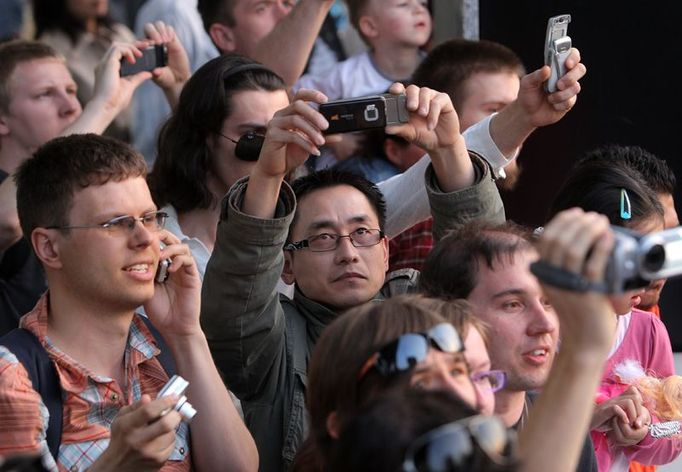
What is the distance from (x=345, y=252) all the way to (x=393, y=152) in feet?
4.19

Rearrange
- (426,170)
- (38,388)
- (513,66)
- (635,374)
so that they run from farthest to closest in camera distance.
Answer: (513,66)
(635,374)
(426,170)
(38,388)

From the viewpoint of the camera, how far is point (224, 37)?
499 cm

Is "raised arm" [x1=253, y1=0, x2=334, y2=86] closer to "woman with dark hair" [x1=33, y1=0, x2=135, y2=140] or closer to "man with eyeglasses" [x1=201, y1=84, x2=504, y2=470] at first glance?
"woman with dark hair" [x1=33, y1=0, x2=135, y2=140]

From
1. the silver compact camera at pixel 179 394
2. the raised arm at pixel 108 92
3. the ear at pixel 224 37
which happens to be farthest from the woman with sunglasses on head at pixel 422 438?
the ear at pixel 224 37

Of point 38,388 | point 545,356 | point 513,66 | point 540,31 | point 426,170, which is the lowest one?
point 38,388

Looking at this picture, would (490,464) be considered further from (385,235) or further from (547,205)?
(547,205)

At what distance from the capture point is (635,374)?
12.2 ft

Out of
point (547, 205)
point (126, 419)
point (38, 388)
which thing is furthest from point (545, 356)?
point (547, 205)

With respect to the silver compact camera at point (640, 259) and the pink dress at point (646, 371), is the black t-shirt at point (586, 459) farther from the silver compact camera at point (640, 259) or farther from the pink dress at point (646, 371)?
the silver compact camera at point (640, 259)

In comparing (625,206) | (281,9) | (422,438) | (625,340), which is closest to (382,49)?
(281,9)

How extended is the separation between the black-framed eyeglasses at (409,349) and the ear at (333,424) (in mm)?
88

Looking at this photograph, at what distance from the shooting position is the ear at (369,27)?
17.1 feet

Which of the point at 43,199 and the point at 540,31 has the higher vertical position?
the point at 540,31

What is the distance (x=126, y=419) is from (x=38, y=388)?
32 cm
